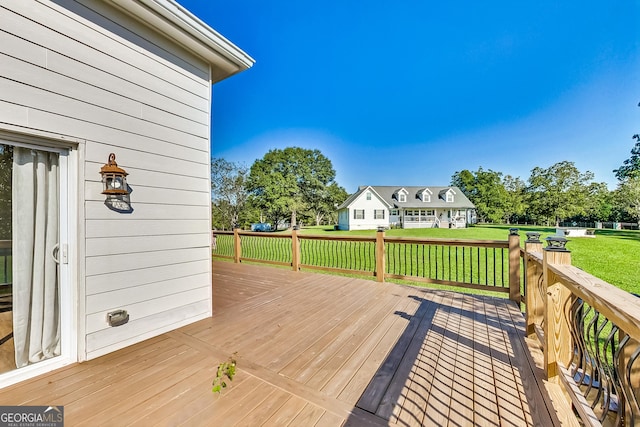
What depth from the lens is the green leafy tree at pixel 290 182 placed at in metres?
24.3

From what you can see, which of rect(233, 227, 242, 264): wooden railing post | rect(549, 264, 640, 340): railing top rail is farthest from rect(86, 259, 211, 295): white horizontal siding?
rect(233, 227, 242, 264): wooden railing post

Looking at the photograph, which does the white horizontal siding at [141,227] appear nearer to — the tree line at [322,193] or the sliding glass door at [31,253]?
the sliding glass door at [31,253]

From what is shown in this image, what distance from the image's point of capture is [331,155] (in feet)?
101

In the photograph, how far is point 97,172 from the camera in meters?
2.05

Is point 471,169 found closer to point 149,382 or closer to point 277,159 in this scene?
point 277,159

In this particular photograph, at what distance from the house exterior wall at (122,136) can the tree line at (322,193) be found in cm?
1893

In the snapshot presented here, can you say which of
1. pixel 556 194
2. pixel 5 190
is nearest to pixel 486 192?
pixel 556 194

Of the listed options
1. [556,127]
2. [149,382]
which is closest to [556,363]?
[149,382]

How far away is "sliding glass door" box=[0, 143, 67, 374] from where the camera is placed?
171cm

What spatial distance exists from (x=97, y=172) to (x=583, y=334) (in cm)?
362

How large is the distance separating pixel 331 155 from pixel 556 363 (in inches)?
1194

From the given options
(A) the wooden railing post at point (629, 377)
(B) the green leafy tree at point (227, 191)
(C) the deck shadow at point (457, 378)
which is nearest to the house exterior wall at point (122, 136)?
(C) the deck shadow at point (457, 378)

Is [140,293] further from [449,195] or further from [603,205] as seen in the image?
[603,205]

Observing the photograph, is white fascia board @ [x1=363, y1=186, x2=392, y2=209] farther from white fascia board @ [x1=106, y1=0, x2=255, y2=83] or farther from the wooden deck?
white fascia board @ [x1=106, y1=0, x2=255, y2=83]
